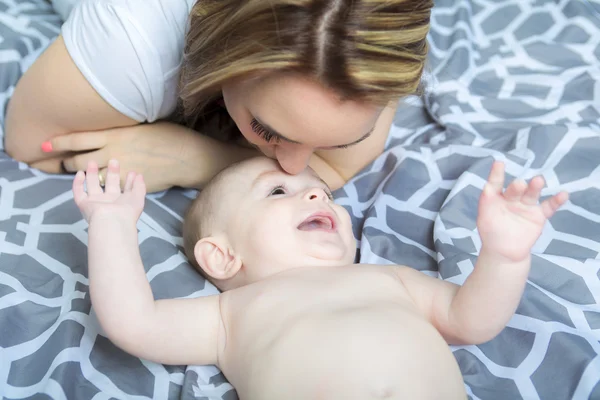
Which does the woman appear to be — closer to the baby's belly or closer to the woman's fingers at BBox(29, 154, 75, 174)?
the woman's fingers at BBox(29, 154, 75, 174)

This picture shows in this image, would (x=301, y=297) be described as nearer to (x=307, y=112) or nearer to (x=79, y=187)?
(x=307, y=112)

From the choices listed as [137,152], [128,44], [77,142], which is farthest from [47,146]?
[128,44]

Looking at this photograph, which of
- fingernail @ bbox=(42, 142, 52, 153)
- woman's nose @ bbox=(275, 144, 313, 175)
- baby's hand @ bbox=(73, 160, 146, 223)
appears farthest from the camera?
fingernail @ bbox=(42, 142, 52, 153)

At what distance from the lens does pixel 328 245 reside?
1023mm

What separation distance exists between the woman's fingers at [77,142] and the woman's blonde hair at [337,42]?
1.52ft

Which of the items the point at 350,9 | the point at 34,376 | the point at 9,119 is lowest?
the point at 34,376

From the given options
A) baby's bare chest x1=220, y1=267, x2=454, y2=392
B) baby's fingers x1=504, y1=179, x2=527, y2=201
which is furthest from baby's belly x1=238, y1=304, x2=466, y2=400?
baby's fingers x1=504, y1=179, x2=527, y2=201

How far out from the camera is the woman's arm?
1186mm

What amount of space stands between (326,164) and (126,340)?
639 mm

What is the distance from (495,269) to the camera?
875 mm

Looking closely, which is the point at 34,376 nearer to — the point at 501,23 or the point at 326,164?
the point at 326,164

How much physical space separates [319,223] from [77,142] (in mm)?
555

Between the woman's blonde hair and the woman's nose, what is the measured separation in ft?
0.53

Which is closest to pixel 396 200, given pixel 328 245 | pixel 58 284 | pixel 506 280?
pixel 328 245
